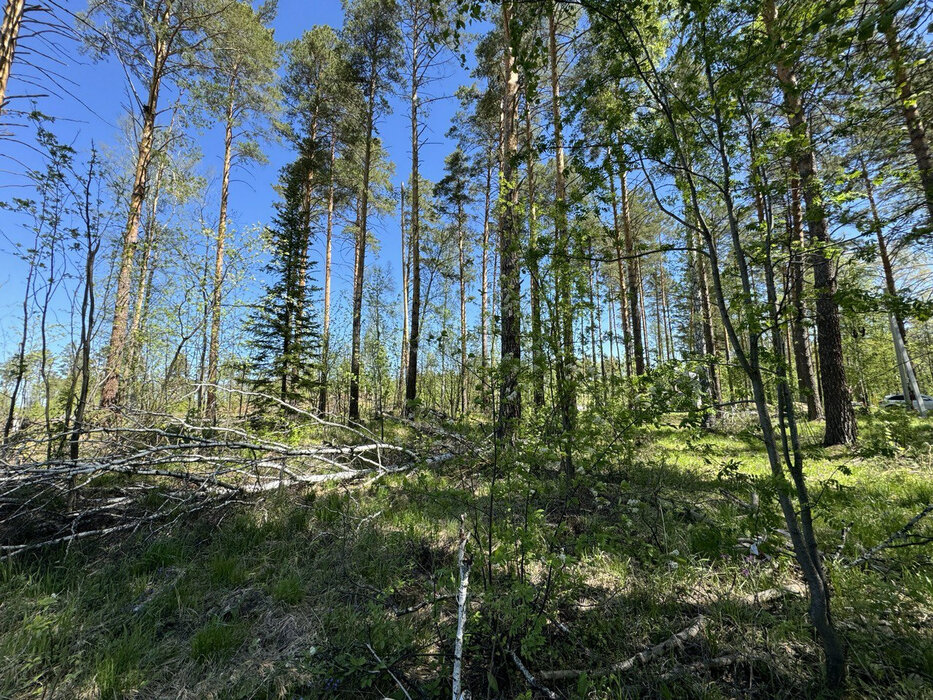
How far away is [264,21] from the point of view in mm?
10906

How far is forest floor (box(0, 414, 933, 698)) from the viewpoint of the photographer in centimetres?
168

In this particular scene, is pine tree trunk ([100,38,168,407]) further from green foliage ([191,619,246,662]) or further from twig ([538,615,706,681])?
twig ([538,615,706,681])

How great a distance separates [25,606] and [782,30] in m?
5.18

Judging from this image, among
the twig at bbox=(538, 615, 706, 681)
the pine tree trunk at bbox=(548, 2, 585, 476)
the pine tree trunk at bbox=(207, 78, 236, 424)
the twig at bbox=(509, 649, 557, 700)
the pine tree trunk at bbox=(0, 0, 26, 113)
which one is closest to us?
the twig at bbox=(509, 649, 557, 700)

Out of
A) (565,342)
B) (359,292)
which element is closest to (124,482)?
(565,342)

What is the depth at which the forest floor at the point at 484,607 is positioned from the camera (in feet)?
5.52

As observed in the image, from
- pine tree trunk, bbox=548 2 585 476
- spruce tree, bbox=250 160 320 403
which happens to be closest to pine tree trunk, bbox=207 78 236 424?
spruce tree, bbox=250 160 320 403

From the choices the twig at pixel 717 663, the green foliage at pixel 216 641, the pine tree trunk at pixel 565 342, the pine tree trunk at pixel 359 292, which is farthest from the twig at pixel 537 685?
the pine tree trunk at pixel 359 292

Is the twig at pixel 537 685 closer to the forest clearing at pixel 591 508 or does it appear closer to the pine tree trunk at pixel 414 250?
the forest clearing at pixel 591 508

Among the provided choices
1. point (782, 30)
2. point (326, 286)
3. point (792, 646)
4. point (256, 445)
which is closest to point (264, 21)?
point (326, 286)

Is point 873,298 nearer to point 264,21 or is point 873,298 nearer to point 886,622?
point 886,622

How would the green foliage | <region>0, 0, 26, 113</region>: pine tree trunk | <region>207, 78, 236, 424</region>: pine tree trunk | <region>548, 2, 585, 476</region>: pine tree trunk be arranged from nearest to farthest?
the green foliage < <region>548, 2, 585, 476</region>: pine tree trunk < <region>0, 0, 26, 113</region>: pine tree trunk < <region>207, 78, 236, 424</region>: pine tree trunk

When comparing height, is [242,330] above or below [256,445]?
above

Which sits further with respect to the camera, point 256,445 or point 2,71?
point 2,71
